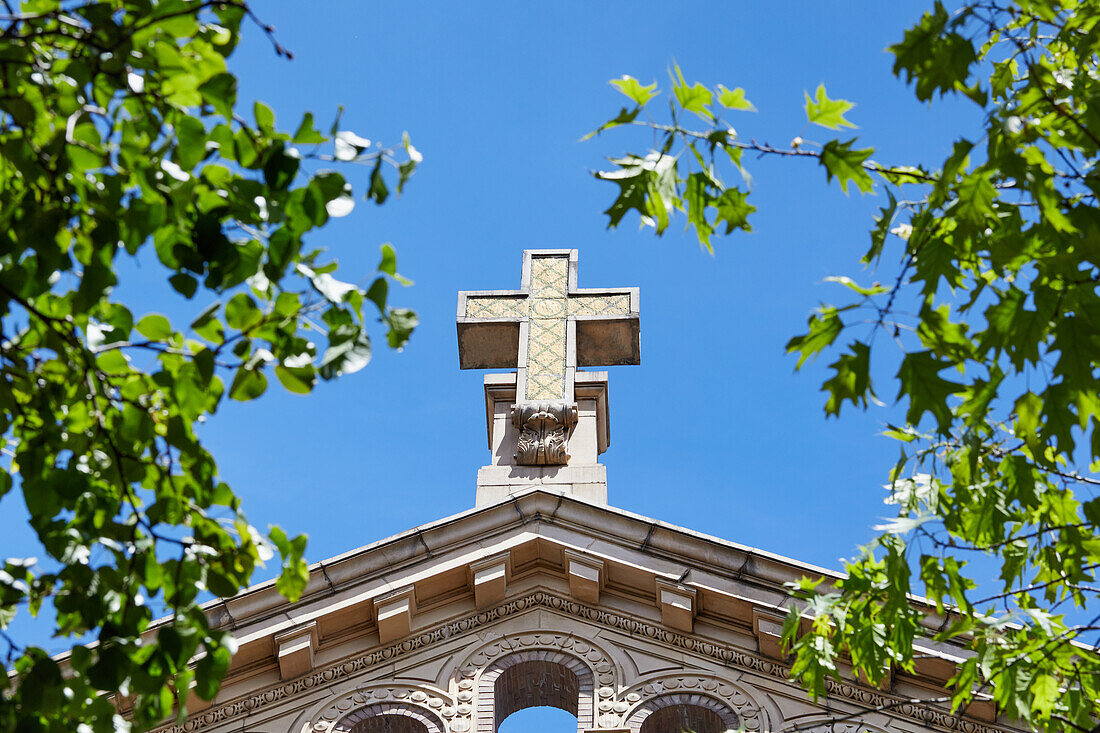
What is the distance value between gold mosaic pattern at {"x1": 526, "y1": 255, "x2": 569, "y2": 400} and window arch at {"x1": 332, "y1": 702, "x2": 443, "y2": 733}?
13.7ft

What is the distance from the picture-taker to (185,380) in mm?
6562

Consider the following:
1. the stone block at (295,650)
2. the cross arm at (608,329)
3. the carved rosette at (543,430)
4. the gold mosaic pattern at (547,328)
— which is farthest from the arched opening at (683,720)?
the cross arm at (608,329)

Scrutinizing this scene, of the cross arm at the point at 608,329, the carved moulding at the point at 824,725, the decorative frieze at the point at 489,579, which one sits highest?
the cross arm at the point at 608,329

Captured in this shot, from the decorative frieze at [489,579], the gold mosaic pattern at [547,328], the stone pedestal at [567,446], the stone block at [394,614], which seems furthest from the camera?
the gold mosaic pattern at [547,328]

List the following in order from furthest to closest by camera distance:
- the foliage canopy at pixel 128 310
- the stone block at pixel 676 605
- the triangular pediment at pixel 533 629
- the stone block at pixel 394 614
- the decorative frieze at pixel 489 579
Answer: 1. the decorative frieze at pixel 489 579
2. the stone block at pixel 394 614
3. the stone block at pixel 676 605
4. the triangular pediment at pixel 533 629
5. the foliage canopy at pixel 128 310

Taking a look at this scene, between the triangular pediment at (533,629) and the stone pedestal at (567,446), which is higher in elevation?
the stone pedestal at (567,446)

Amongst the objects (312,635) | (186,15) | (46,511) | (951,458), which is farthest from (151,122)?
(312,635)

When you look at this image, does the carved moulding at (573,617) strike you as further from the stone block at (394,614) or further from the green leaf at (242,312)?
the green leaf at (242,312)

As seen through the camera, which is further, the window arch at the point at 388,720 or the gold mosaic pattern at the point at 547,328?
the gold mosaic pattern at the point at 547,328

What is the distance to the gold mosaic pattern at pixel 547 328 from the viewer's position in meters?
15.3

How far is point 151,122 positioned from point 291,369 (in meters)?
1.37

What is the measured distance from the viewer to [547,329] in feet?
52.5

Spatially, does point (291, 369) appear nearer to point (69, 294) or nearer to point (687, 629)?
point (69, 294)

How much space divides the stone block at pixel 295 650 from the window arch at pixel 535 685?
1622mm
